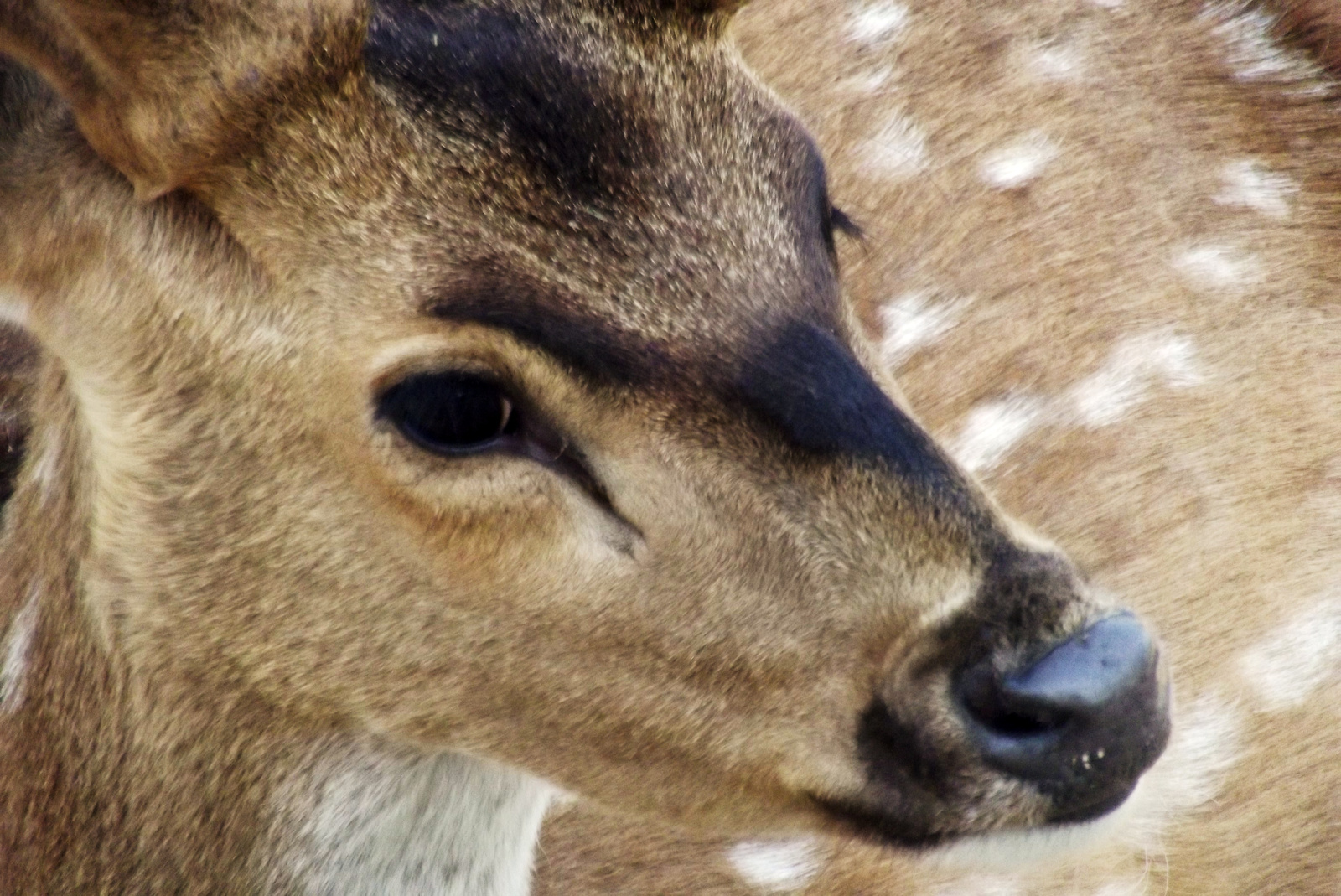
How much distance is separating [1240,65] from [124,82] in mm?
2852

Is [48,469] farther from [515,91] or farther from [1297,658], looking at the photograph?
[1297,658]

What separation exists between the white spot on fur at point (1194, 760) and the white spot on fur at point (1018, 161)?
47.4 inches

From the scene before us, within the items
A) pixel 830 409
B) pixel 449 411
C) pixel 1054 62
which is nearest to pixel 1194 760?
pixel 1054 62

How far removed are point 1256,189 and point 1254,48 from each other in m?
0.39

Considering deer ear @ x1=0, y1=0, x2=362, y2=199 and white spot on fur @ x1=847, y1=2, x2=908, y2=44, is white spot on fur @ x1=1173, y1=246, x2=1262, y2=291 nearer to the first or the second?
white spot on fur @ x1=847, y1=2, x2=908, y2=44

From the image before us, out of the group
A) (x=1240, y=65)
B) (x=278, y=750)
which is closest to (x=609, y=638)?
(x=278, y=750)

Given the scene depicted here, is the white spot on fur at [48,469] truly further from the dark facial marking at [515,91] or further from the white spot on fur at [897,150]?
the white spot on fur at [897,150]

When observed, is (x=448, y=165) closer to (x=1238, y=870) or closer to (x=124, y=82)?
(x=124, y=82)

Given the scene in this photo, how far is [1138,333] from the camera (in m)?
3.89

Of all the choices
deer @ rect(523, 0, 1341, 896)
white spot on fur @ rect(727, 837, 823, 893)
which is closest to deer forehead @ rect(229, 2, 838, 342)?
deer @ rect(523, 0, 1341, 896)

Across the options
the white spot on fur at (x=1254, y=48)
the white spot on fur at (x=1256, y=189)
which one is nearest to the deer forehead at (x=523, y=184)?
the white spot on fur at (x=1256, y=189)

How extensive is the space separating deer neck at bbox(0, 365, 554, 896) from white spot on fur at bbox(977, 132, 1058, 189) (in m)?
1.88

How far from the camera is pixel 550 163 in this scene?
2.34 m

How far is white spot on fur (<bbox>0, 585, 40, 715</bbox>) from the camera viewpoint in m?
2.72
